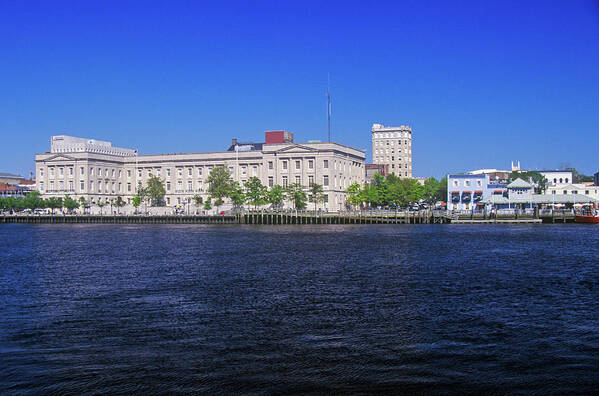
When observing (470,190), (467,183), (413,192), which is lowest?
(470,190)

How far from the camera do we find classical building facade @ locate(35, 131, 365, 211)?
149625 mm

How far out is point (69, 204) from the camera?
514 feet

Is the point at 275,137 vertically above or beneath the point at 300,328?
above

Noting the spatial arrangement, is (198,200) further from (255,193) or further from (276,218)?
(276,218)

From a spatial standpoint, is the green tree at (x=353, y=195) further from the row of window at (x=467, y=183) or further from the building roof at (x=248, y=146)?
the building roof at (x=248, y=146)

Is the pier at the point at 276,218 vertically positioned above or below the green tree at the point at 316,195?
below

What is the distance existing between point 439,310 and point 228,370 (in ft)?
36.1

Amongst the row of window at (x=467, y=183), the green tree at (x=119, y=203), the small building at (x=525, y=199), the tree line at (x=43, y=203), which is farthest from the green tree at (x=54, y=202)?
the small building at (x=525, y=199)

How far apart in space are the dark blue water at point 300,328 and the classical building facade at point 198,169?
108m

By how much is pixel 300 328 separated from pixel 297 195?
115 meters

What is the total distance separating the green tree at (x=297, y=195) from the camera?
137087 millimetres

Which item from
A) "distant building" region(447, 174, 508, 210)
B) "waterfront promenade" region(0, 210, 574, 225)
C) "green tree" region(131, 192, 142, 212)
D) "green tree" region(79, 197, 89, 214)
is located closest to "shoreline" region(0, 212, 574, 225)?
"waterfront promenade" region(0, 210, 574, 225)

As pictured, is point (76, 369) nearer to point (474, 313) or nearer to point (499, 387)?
point (499, 387)

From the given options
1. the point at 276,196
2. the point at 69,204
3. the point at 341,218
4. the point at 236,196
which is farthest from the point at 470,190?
the point at 69,204
